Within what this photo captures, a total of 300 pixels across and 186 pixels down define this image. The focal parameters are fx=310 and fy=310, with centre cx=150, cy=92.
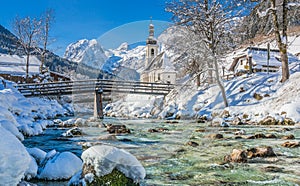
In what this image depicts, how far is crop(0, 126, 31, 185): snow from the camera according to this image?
3.17 metres

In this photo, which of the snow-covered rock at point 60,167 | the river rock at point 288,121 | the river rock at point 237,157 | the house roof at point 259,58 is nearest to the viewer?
the snow-covered rock at point 60,167

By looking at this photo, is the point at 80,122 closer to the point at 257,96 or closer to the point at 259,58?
the point at 257,96

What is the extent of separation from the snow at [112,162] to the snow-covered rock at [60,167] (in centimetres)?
130

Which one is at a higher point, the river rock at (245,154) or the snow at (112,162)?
the snow at (112,162)

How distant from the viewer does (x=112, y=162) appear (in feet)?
13.2

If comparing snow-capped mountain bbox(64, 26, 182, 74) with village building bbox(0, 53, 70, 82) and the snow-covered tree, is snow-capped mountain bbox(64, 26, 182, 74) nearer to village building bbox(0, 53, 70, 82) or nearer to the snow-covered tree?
the snow-covered tree

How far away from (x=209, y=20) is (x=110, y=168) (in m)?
17.2

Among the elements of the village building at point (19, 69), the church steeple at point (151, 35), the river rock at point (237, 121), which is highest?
the village building at point (19, 69)

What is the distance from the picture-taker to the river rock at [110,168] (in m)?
4.00

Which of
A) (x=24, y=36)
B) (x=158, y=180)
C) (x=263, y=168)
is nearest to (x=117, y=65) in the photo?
(x=158, y=180)

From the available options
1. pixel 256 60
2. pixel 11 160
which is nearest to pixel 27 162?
pixel 11 160

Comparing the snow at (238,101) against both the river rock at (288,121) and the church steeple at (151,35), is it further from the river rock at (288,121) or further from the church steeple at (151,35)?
the church steeple at (151,35)

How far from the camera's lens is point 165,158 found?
6785 millimetres

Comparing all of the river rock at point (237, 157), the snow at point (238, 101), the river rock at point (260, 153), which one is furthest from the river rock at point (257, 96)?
the river rock at point (237, 157)
